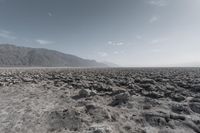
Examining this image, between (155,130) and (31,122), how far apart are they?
404cm

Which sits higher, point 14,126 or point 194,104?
point 194,104

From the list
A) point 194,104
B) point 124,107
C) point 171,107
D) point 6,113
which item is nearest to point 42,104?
point 6,113

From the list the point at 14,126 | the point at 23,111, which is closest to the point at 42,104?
the point at 23,111

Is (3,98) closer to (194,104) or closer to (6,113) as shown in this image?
(6,113)

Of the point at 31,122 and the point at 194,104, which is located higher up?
the point at 194,104

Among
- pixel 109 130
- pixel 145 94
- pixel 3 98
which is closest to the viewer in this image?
pixel 109 130

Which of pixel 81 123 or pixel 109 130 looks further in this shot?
pixel 81 123

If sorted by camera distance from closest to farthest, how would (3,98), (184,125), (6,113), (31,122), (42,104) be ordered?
1. (184,125)
2. (31,122)
3. (6,113)
4. (42,104)
5. (3,98)

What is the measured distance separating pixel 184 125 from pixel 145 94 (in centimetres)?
379

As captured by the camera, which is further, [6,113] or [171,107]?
[171,107]

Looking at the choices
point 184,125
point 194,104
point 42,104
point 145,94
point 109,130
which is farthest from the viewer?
point 145,94

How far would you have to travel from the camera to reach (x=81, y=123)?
496cm

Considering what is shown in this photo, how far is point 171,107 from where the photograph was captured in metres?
6.38

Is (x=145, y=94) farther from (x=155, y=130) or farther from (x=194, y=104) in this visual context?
(x=155, y=130)
